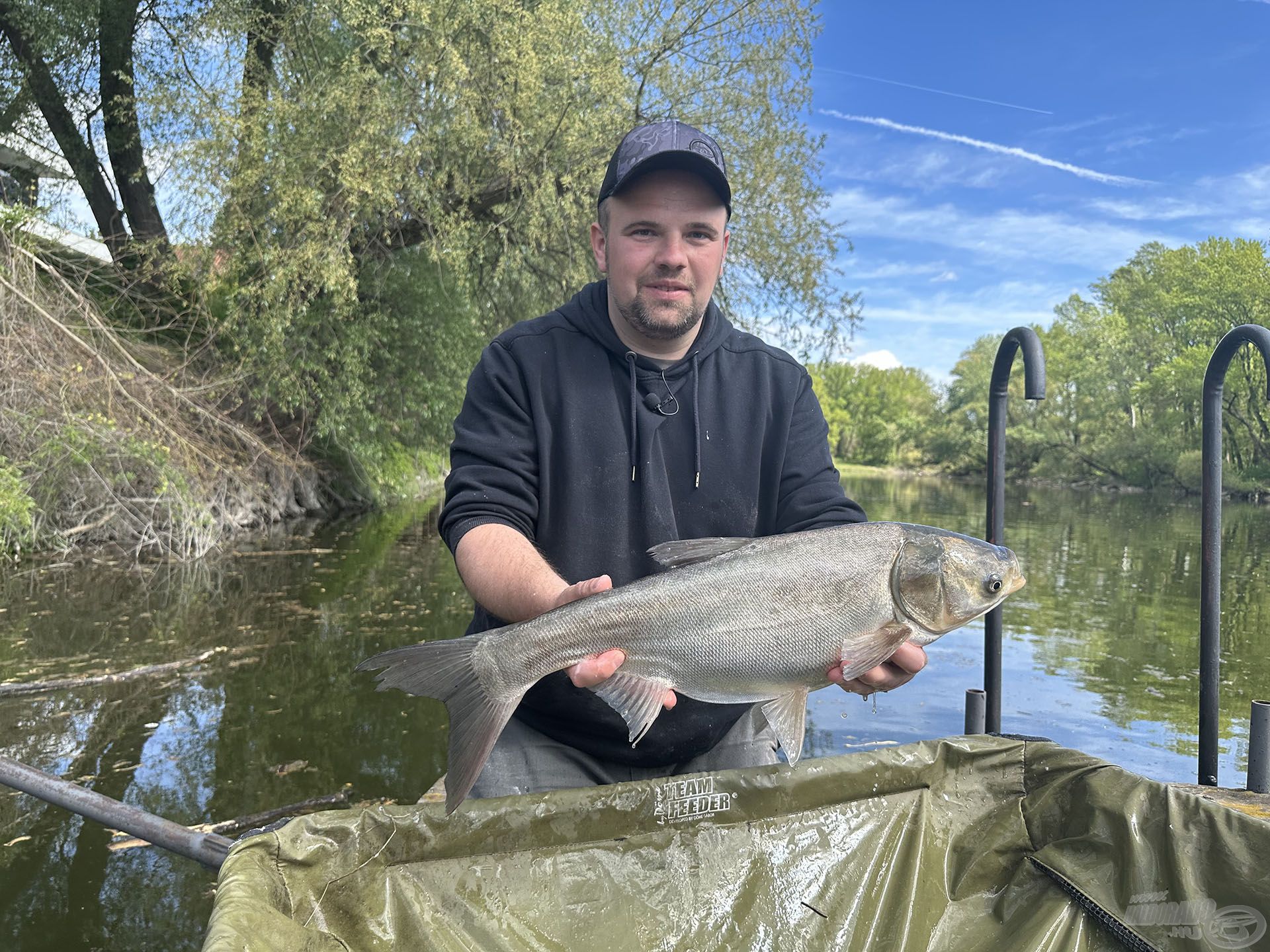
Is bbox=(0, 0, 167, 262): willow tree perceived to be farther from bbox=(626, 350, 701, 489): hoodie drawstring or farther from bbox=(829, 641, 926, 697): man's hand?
bbox=(829, 641, 926, 697): man's hand

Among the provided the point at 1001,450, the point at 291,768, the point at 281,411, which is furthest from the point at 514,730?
the point at 281,411

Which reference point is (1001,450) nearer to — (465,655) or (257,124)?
(465,655)

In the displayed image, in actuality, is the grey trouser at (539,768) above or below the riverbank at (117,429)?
below

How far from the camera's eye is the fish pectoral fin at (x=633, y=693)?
89.4 inches

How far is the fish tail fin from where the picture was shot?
209 cm

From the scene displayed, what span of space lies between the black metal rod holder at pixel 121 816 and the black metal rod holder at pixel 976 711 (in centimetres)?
256

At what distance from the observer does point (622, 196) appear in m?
2.71

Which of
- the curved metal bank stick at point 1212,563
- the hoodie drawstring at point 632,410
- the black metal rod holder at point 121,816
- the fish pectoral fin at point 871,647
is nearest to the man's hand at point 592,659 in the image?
the fish pectoral fin at point 871,647

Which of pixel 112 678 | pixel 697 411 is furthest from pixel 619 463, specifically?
pixel 112 678

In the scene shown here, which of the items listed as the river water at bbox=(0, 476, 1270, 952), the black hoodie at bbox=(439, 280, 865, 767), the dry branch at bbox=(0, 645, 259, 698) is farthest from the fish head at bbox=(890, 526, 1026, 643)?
the dry branch at bbox=(0, 645, 259, 698)

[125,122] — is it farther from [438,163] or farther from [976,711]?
[976,711]

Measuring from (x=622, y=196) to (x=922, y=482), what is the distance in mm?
55735

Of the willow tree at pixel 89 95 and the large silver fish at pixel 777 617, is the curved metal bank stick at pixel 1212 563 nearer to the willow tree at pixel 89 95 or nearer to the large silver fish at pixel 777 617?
the large silver fish at pixel 777 617

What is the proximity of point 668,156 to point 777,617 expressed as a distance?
1368mm
